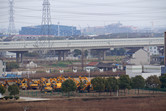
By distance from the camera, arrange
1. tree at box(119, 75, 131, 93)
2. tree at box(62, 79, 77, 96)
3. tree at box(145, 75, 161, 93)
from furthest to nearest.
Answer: tree at box(145, 75, 161, 93), tree at box(119, 75, 131, 93), tree at box(62, 79, 77, 96)

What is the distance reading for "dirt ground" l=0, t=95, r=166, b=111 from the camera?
6230mm

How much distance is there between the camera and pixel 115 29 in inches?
2256

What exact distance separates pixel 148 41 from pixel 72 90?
1228 cm

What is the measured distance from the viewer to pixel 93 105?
6500mm

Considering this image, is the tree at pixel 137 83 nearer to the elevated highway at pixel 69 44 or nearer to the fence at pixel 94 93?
the fence at pixel 94 93

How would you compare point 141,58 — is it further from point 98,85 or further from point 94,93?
point 98,85

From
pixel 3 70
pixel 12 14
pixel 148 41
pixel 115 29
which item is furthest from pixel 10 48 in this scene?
pixel 115 29

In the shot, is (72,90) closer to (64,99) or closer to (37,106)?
(64,99)

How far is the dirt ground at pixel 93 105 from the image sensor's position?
245 inches

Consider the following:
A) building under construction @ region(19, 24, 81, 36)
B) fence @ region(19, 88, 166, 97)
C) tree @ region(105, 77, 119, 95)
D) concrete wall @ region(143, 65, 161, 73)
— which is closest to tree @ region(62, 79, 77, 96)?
fence @ region(19, 88, 166, 97)

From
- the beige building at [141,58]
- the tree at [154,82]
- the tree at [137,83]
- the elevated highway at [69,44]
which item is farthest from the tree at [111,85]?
the elevated highway at [69,44]

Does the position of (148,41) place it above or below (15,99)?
above

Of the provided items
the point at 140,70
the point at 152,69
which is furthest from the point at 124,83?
the point at 152,69

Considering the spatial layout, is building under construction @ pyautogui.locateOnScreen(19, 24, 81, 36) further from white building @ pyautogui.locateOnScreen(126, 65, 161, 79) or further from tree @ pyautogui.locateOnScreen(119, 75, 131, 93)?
tree @ pyautogui.locateOnScreen(119, 75, 131, 93)
